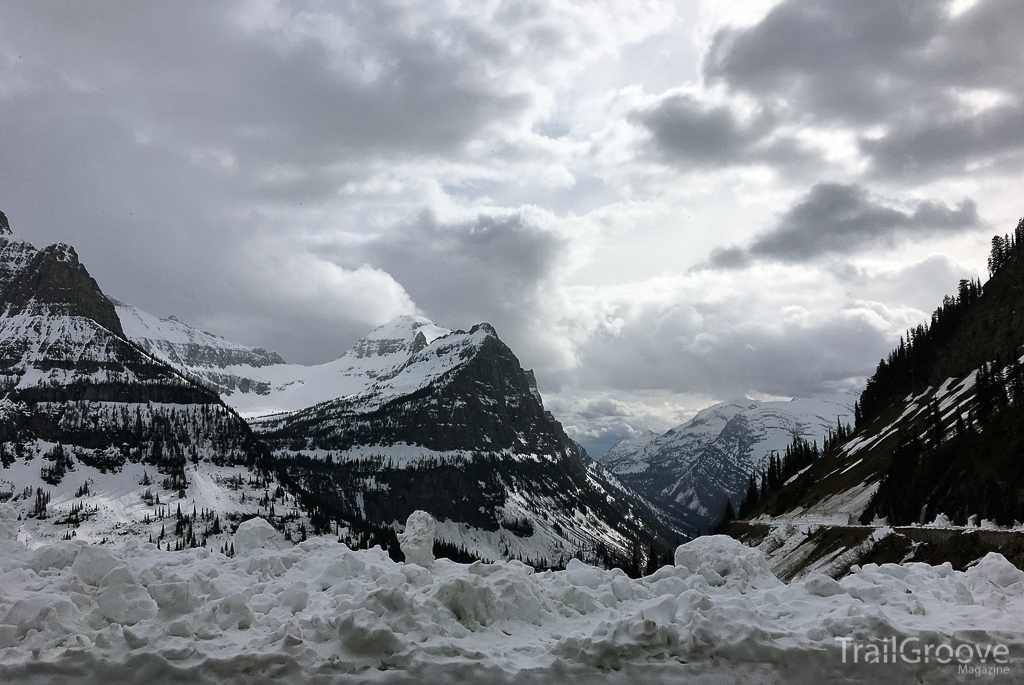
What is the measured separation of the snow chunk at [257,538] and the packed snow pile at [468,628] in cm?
A: 316

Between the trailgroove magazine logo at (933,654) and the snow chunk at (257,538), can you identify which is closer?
the trailgroove magazine logo at (933,654)

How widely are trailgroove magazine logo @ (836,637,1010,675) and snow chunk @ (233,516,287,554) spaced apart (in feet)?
50.9

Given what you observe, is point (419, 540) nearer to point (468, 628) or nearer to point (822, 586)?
point (468, 628)

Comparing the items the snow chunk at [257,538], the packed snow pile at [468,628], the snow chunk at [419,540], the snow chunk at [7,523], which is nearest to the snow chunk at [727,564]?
the packed snow pile at [468,628]

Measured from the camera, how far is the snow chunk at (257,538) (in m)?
20.1

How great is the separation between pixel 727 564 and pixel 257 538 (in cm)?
1379

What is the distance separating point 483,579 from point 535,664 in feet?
8.07

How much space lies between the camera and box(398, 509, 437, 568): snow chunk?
20.1 metres

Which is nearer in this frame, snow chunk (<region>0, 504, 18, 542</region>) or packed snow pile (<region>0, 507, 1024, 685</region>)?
packed snow pile (<region>0, 507, 1024, 685</region>)

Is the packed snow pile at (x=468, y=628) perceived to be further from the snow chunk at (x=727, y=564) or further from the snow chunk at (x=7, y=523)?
the snow chunk at (x=7, y=523)

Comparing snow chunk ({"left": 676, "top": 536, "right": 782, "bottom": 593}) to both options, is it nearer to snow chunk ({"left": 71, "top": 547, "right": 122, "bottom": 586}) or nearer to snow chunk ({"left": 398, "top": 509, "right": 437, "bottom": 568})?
snow chunk ({"left": 398, "top": 509, "right": 437, "bottom": 568})

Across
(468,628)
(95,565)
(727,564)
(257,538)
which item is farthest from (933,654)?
(95,565)

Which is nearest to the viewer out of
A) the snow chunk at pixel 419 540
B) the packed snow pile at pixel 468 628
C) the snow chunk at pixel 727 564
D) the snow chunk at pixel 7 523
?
the packed snow pile at pixel 468 628

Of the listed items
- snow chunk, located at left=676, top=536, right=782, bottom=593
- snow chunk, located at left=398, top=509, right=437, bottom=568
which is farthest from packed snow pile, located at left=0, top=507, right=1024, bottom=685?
snow chunk, located at left=398, top=509, right=437, bottom=568
